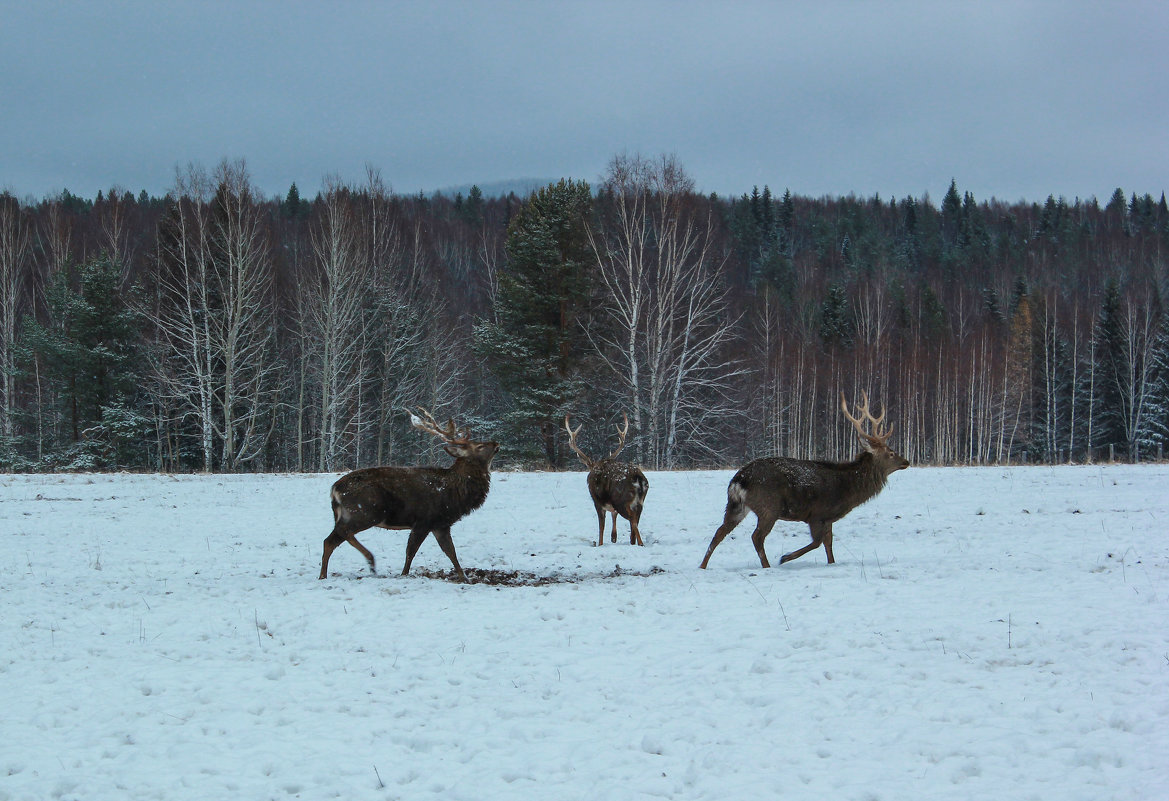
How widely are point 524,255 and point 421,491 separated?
2404 cm

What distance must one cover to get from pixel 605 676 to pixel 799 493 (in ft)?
16.9

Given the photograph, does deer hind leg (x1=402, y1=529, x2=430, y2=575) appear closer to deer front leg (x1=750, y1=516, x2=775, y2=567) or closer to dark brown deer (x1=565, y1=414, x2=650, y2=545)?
dark brown deer (x1=565, y1=414, x2=650, y2=545)

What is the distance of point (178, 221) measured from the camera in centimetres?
3428

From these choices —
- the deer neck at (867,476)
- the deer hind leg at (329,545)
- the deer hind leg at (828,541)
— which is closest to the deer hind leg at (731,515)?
the deer hind leg at (828,541)

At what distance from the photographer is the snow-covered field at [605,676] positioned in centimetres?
536

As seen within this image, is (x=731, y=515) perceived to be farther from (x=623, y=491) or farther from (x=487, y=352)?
(x=487, y=352)

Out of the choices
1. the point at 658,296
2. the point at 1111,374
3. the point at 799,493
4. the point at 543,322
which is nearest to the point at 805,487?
the point at 799,493

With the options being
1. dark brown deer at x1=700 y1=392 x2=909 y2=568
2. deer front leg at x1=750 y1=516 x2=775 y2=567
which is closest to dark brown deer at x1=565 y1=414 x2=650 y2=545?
dark brown deer at x1=700 y1=392 x2=909 y2=568

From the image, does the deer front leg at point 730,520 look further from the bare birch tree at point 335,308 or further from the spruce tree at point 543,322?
the bare birch tree at point 335,308

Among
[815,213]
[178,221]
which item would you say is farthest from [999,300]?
[178,221]

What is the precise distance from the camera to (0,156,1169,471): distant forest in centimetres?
3334

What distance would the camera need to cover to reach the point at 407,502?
37.2 ft

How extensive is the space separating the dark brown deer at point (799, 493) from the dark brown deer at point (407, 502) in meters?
3.61

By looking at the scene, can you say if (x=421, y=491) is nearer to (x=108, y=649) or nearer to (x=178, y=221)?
(x=108, y=649)
